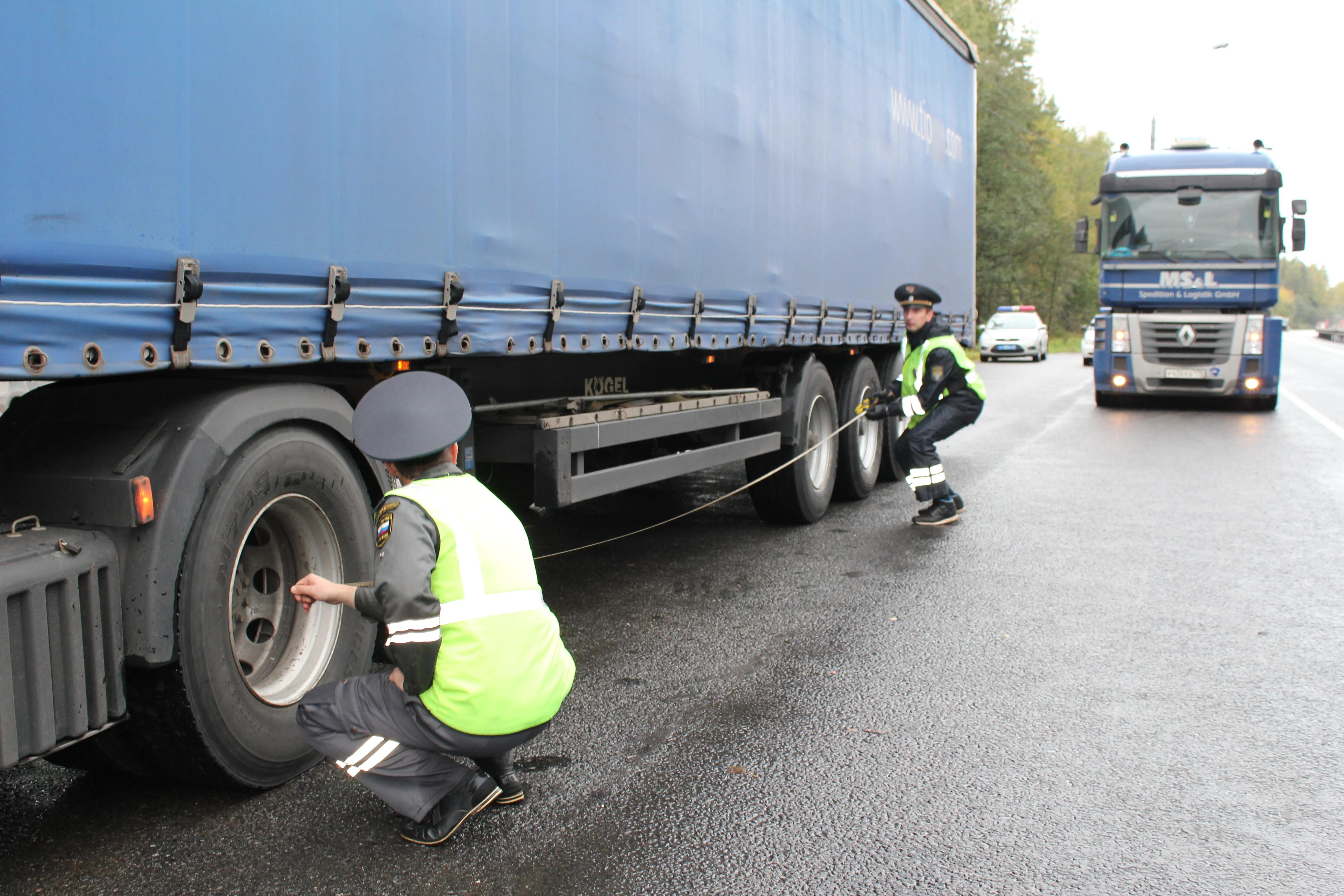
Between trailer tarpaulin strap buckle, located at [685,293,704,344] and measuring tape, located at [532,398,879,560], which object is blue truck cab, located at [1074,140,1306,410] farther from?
trailer tarpaulin strap buckle, located at [685,293,704,344]

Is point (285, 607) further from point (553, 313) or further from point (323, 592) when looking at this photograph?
point (553, 313)

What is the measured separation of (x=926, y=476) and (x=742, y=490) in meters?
1.68

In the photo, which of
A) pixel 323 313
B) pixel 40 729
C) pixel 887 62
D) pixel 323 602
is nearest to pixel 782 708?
pixel 323 602

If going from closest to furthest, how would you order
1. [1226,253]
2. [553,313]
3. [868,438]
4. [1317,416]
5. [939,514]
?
[553,313] → [939,514] → [868,438] → [1226,253] → [1317,416]

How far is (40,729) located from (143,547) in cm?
51

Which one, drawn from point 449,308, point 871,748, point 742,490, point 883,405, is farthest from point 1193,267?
→ point 449,308

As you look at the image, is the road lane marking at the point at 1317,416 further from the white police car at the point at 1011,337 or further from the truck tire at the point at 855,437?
the white police car at the point at 1011,337

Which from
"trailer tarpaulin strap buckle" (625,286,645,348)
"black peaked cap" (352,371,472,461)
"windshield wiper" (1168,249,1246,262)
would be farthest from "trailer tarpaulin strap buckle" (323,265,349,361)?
"windshield wiper" (1168,249,1246,262)

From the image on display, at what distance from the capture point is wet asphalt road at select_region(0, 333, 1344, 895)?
308cm

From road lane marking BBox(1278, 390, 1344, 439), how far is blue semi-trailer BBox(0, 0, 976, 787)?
38.8ft

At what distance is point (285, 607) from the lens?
12.2 feet

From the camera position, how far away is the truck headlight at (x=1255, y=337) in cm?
1662

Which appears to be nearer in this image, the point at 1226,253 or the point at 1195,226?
the point at 1226,253

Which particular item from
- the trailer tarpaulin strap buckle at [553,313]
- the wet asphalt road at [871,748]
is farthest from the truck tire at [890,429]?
the trailer tarpaulin strap buckle at [553,313]
